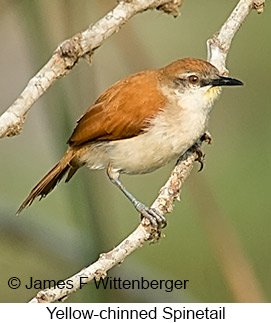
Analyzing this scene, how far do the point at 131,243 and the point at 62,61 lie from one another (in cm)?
64

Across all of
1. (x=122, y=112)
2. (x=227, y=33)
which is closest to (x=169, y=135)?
(x=122, y=112)

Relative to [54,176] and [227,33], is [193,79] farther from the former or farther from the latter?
[54,176]

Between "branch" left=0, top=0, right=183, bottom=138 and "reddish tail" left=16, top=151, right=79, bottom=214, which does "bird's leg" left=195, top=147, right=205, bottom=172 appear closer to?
"reddish tail" left=16, top=151, right=79, bottom=214

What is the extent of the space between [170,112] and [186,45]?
11.1 feet

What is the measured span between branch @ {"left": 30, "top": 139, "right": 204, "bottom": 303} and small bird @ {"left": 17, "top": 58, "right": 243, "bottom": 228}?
0.11 m

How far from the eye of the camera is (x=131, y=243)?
279cm

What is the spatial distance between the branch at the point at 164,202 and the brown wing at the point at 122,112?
0.24m

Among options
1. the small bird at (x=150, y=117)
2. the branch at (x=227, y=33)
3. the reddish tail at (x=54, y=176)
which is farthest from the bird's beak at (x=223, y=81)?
the reddish tail at (x=54, y=176)

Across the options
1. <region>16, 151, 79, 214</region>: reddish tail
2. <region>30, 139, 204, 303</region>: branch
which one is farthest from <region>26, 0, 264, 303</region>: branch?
<region>16, 151, 79, 214</region>: reddish tail

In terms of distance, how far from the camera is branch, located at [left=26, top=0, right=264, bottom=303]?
101 inches

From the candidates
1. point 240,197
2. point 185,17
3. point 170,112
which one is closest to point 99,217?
point 170,112

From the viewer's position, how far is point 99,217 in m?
2.99

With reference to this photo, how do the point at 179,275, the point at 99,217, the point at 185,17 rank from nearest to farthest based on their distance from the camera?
1. the point at 99,217
2. the point at 179,275
3. the point at 185,17
